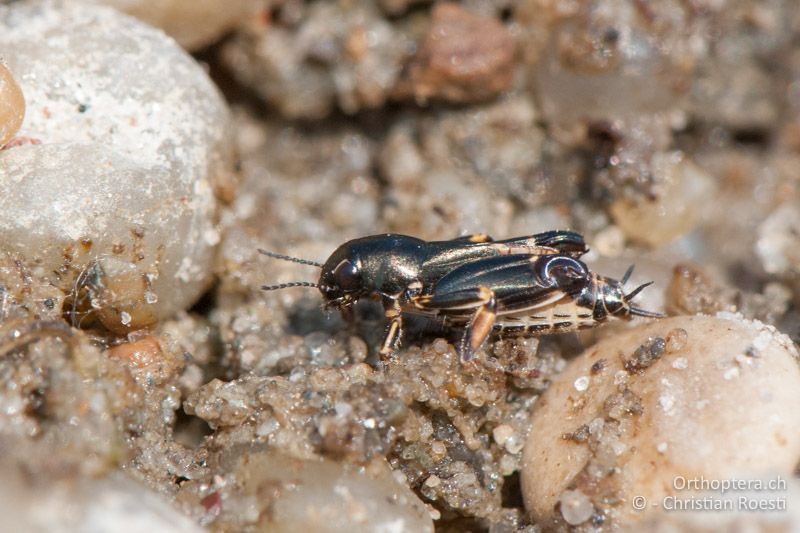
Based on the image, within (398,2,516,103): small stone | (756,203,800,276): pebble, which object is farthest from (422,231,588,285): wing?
(398,2,516,103): small stone

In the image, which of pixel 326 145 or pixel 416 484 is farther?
pixel 326 145

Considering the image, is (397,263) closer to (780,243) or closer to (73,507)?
(73,507)

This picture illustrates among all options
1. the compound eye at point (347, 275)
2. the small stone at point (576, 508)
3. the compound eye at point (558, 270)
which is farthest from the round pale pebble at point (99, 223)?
the small stone at point (576, 508)

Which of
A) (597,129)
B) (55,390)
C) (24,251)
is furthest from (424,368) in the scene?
(597,129)

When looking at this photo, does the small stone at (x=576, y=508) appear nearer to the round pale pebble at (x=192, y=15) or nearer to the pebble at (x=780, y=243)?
the pebble at (x=780, y=243)

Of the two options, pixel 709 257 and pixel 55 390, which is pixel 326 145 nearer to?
pixel 709 257
